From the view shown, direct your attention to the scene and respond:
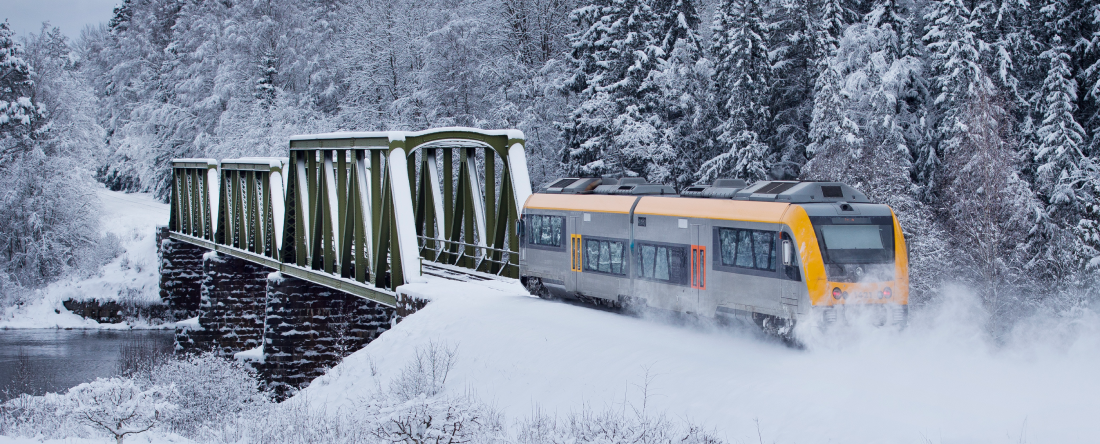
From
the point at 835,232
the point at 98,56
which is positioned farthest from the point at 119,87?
the point at 835,232

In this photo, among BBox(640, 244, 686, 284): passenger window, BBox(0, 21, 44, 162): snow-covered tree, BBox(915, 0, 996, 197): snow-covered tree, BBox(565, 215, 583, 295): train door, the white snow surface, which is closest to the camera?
the white snow surface

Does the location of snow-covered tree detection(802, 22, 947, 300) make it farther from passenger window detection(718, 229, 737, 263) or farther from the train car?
passenger window detection(718, 229, 737, 263)

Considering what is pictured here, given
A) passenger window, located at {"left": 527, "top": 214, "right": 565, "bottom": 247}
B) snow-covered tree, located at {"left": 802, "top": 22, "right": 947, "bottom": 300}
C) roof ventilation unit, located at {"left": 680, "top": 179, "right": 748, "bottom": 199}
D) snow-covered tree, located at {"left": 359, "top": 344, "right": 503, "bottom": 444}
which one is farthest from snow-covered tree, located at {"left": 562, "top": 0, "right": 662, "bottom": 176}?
snow-covered tree, located at {"left": 359, "top": 344, "right": 503, "bottom": 444}

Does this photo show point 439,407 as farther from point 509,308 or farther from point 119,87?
point 119,87

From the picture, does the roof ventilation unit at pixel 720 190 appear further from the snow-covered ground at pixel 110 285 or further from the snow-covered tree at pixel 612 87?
the snow-covered ground at pixel 110 285

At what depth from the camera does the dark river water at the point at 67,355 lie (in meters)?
26.5

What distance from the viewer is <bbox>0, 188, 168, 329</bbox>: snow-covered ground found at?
3997cm

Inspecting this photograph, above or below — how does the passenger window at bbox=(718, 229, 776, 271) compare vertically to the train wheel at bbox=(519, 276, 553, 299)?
above

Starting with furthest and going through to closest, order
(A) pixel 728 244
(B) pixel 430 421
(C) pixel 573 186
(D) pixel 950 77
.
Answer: (D) pixel 950 77, (C) pixel 573 186, (A) pixel 728 244, (B) pixel 430 421

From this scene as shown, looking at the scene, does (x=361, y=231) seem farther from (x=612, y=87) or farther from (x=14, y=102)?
(x=14, y=102)

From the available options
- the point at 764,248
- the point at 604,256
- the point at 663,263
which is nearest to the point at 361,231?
the point at 604,256

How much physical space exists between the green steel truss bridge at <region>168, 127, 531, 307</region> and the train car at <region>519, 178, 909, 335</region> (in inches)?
164

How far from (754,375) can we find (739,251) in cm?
268

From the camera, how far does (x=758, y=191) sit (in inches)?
554
